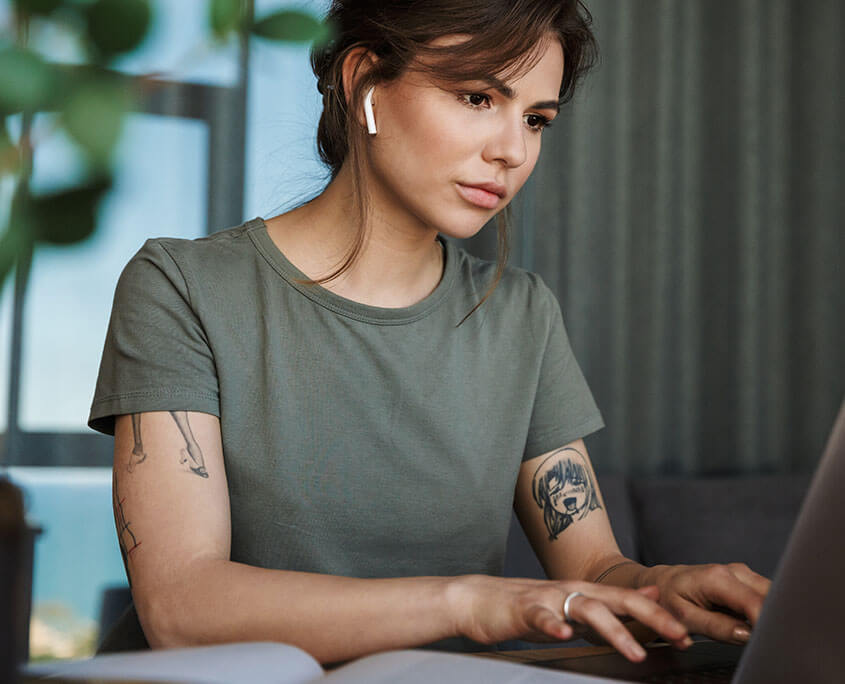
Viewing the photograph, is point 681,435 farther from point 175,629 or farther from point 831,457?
point 831,457

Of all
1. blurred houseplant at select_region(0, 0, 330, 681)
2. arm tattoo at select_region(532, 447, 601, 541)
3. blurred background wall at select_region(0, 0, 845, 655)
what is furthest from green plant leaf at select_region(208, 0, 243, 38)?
blurred background wall at select_region(0, 0, 845, 655)

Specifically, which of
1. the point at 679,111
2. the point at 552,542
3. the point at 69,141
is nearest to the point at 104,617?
the point at 552,542

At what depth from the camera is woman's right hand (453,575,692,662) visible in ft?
2.01

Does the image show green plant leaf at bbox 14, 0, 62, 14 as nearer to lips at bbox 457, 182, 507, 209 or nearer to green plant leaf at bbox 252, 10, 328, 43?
green plant leaf at bbox 252, 10, 328, 43

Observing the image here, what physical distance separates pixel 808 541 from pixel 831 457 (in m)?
0.04

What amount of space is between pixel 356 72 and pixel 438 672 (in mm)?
789

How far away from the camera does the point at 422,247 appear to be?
1.19 metres

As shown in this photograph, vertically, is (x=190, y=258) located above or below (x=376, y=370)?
above

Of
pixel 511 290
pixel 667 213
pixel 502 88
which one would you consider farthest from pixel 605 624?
pixel 667 213

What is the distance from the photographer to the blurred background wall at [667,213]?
6.21ft

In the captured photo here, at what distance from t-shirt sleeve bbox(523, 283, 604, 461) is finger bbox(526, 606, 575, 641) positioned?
57cm

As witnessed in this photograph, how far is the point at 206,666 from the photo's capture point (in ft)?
1.56

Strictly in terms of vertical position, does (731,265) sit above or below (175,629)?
above

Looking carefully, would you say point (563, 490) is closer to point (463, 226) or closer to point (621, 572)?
point (621, 572)
